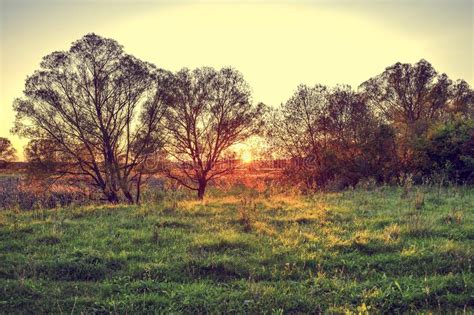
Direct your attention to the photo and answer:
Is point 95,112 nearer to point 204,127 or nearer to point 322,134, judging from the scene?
point 204,127

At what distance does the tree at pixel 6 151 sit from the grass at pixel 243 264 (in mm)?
18077

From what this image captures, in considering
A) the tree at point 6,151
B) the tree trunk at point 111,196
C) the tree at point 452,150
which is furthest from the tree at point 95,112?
the tree at point 452,150

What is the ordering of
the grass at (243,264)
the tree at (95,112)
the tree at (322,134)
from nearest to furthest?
the grass at (243,264) → the tree at (95,112) → the tree at (322,134)

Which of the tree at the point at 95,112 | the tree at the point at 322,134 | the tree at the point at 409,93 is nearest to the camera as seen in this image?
the tree at the point at 95,112

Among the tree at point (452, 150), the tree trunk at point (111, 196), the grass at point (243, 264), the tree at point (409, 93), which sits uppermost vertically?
the tree at point (409, 93)

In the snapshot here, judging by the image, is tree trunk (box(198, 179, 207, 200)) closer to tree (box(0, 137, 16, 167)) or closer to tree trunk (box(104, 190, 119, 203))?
tree trunk (box(104, 190, 119, 203))

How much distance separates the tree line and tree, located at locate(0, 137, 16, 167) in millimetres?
5166

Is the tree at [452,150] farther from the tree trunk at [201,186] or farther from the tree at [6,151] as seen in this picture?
the tree at [6,151]

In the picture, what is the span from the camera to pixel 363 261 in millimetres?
9172

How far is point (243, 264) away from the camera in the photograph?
9.09m

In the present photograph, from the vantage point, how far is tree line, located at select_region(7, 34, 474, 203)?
26.1m

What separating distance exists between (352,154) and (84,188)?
21923mm

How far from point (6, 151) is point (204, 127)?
14940 mm

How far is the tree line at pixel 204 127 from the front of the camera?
26.1 meters
